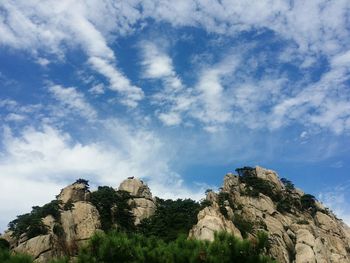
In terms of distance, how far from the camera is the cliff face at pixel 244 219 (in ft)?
174

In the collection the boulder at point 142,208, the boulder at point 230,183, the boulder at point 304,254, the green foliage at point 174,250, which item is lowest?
the green foliage at point 174,250

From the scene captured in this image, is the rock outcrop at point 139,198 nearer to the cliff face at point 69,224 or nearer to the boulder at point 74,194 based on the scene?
the cliff face at point 69,224

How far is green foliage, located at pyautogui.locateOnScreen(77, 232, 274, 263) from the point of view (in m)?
15.6

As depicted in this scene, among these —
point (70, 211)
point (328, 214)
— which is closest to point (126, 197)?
point (70, 211)

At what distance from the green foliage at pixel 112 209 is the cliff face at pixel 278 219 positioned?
454 inches

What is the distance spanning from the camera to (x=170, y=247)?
688 inches

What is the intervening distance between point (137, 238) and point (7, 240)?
143ft

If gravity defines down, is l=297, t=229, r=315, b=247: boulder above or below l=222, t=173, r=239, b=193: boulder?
below

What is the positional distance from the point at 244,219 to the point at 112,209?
1980cm

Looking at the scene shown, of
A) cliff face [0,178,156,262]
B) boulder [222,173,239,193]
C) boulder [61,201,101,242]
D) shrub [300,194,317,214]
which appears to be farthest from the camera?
shrub [300,194,317,214]

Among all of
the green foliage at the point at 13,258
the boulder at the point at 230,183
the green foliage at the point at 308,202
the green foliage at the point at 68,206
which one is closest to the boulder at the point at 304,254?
the boulder at the point at 230,183

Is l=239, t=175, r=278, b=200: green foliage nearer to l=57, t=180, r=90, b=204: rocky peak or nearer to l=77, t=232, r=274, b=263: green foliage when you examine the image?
l=57, t=180, r=90, b=204: rocky peak

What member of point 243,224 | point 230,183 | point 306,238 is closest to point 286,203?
point 230,183

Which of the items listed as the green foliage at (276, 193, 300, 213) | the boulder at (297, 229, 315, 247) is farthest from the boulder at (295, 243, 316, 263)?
the green foliage at (276, 193, 300, 213)
